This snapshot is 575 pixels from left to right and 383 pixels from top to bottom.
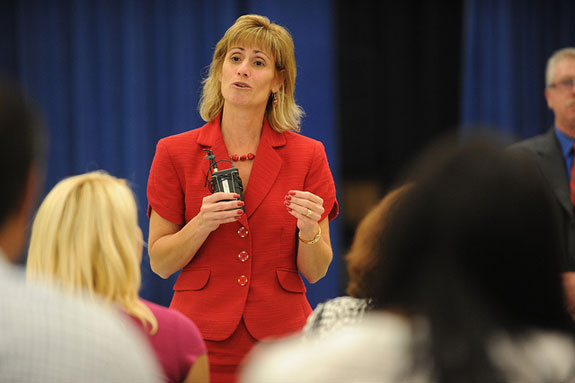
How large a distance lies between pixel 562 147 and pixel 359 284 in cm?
212

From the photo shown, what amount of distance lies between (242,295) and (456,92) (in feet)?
11.5

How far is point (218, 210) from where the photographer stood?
6.57ft

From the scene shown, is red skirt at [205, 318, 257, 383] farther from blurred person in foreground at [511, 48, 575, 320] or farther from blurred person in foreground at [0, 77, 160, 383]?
blurred person in foreground at [511, 48, 575, 320]

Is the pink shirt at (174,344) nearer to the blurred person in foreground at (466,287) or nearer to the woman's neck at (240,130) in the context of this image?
the blurred person in foreground at (466,287)

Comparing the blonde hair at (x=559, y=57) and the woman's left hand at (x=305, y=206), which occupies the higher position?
the blonde hair at (x=559, y=57)

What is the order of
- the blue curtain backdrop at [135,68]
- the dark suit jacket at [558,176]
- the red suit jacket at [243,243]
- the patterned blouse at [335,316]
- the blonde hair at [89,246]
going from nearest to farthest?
the patterned blouse at [335,316], the blonde hair at [89,246], the red suit jacket at [243,243], the dark suit jacket at [558,176], the blue curtain backdrop at [135,68]

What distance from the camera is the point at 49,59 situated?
198 inches

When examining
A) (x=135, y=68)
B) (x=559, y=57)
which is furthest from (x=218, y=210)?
(x=135, y=68)

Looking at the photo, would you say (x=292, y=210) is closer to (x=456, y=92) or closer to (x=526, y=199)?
(x=526, y=199)

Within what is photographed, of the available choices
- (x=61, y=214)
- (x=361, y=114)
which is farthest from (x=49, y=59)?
(x=61, y=214)

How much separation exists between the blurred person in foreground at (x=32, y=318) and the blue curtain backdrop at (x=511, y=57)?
14.4 feet

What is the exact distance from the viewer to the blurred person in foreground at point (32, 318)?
85 centimetres

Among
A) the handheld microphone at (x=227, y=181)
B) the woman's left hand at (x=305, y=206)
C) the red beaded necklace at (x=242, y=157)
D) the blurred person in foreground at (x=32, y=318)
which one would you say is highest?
the blurred person in foreground at (x=32, y=318)

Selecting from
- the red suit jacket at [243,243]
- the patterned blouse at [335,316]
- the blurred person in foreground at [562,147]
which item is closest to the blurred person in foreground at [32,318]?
the patterned blouse at [335,316]
